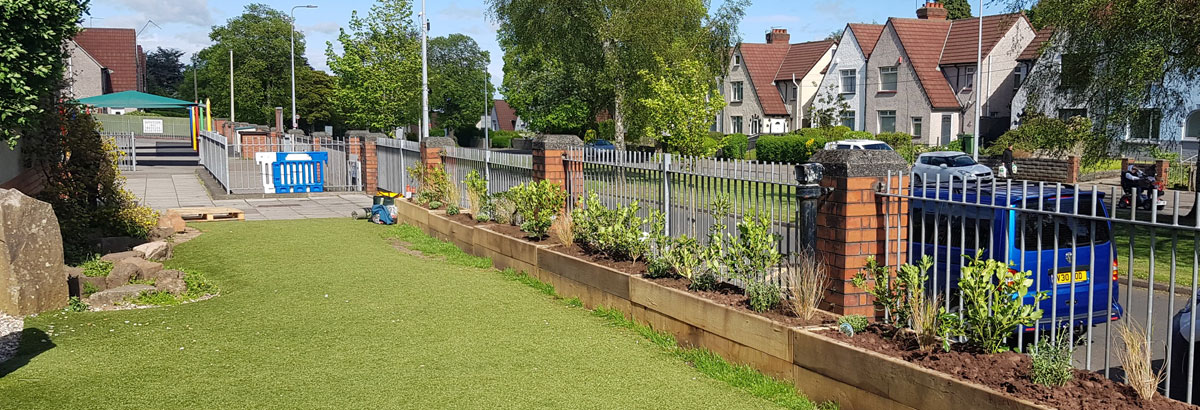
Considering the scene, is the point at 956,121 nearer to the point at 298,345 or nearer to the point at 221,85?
the point at 298,345

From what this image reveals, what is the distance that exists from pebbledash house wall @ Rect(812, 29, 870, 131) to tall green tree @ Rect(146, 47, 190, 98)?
290ft

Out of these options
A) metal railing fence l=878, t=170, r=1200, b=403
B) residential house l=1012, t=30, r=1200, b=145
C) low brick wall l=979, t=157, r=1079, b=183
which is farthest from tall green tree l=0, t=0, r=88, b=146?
low brick wall l=979, t=157, r=1079, b=183

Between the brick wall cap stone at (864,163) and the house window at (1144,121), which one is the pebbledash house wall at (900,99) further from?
the brick wall cap stone at (864,163)

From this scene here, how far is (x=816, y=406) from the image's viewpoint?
6.30 metres

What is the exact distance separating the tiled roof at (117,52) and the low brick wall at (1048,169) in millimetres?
71100

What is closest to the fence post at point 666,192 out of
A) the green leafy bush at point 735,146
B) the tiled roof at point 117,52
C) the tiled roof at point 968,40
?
the green leafy bush at point 735,146

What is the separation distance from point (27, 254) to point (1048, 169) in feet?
103

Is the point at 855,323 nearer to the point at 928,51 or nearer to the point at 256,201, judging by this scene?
the point at 256,201

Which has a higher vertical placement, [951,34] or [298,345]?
[951,34]

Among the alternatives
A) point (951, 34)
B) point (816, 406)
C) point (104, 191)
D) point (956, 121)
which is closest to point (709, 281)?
point (816, 406)

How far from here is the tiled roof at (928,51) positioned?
154ft

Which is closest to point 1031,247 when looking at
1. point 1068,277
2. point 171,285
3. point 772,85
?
point 1068,277

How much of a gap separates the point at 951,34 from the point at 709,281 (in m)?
46.2

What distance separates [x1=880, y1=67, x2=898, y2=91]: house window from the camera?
4931 centimetres
